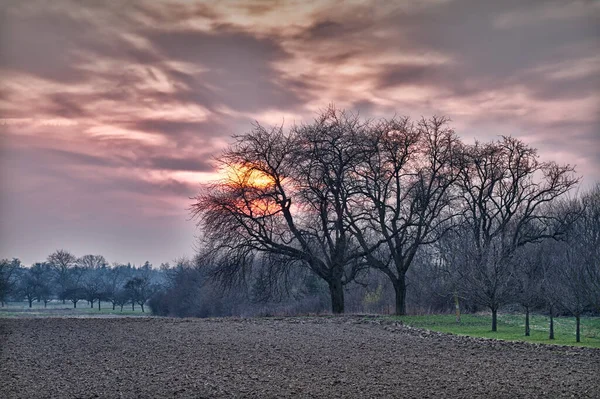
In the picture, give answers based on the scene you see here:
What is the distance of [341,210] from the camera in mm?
33406

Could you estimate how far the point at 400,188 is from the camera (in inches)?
1357

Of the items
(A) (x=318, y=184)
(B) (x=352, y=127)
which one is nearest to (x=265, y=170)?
(A) (x=318, y=184)

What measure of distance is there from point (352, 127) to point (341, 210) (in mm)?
4201

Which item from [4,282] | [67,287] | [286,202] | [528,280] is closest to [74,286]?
[67,287]

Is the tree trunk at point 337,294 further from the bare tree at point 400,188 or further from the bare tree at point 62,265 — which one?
the bare tree at point 62,265

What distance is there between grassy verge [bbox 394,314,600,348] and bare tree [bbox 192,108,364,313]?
588 cm

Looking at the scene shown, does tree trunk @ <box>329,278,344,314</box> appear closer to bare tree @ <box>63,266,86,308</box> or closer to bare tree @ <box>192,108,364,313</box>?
bare tree @ <box>192,108,364,313</box>

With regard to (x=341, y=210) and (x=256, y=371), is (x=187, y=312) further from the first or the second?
(x=256, y=371)

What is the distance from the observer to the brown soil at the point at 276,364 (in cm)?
1348

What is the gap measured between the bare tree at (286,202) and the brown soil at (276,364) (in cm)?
741

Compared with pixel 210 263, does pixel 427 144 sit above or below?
above

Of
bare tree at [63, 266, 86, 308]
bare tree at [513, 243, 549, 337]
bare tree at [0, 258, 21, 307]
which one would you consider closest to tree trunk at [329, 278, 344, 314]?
bare tree at [513, 243, 549, 337]

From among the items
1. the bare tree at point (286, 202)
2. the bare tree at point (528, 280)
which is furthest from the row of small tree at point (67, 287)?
the bare tree at point (528, 280)

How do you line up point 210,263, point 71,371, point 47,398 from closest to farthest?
1. point 47,398
2. point 71,371
3. point 210,263
